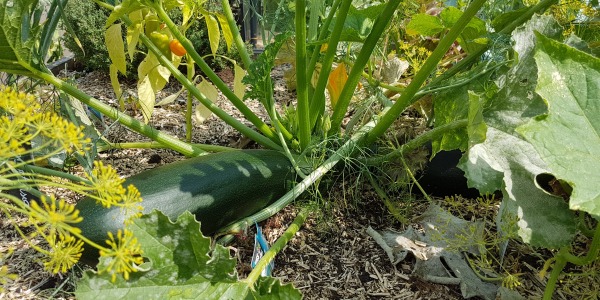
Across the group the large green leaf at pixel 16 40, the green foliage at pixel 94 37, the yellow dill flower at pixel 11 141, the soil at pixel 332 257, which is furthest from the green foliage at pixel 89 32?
the yellow dill flower at pixel 11 141

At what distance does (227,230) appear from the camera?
5.57ft

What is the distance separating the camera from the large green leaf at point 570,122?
0.95m

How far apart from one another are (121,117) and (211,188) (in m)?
0.40

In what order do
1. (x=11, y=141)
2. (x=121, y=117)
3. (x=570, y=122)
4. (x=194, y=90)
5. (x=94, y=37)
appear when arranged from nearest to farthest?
(x=11, y=141) → (x=570, y=122) → (x=121, y=117) → (x=194, y=90) → (x=94, y=37)

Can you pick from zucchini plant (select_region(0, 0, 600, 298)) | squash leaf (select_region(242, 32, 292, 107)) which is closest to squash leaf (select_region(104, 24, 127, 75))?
zucchini plant (select_region(0, 0, 600, 298))

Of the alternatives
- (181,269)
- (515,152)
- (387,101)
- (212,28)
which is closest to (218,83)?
(212,28)

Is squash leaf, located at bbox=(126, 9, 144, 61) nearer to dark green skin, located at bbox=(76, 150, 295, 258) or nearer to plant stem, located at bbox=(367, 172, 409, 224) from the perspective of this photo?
dark green skin, located at bbox=(76, 150, 295, 258)

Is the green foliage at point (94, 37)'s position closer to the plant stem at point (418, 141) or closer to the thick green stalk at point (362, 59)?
the thick green stalk at point (362, 59)

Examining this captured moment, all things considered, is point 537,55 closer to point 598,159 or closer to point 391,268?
point 598,159

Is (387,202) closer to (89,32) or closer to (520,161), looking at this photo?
(520,161)

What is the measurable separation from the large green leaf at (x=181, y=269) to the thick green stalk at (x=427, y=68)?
766mm

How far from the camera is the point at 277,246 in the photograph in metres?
1.46

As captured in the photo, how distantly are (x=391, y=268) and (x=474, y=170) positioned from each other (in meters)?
0.43

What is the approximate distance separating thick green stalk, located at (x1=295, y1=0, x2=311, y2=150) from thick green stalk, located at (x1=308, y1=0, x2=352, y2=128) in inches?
2.5
